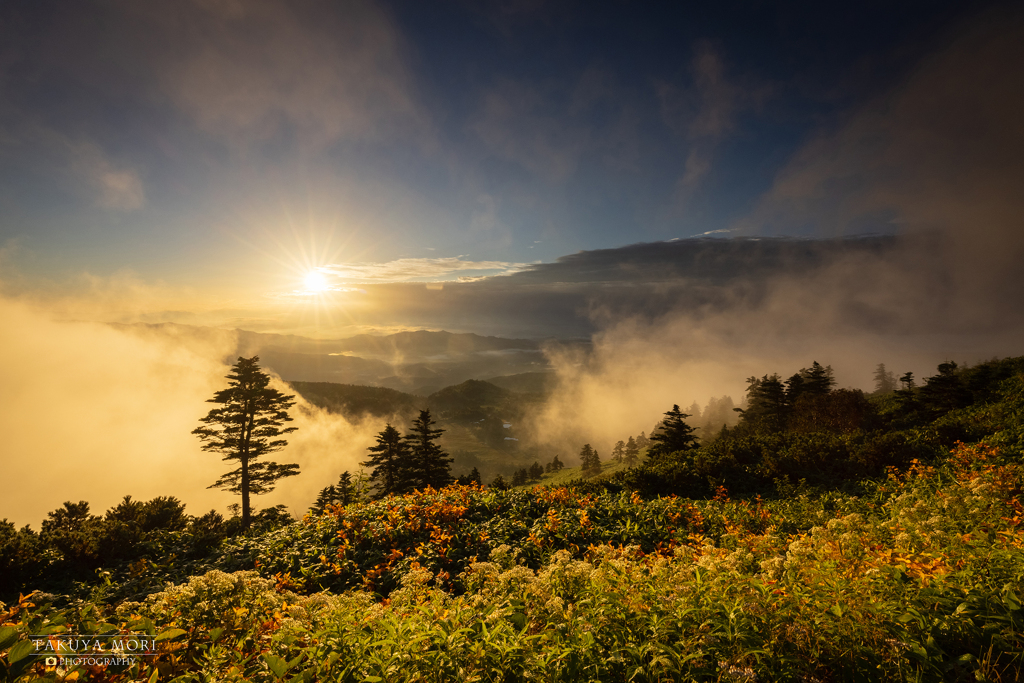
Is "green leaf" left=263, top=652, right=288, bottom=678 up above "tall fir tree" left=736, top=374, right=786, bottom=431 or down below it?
above

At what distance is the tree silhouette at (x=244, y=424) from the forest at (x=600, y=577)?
881 centimetres

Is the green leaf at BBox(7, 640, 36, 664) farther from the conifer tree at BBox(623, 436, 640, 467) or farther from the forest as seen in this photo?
the conifer tree at BBox(623, 436, 640, 467)

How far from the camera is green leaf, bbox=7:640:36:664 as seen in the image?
322 cm

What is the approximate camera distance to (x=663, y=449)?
2556cm

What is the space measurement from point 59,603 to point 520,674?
13.5m

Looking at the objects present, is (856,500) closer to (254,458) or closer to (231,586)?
(231,586)

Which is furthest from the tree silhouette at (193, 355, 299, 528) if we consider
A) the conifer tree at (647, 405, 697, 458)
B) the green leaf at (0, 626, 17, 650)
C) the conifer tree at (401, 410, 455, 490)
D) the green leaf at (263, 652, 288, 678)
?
the conifer tree at (647, 405, 697, 458)

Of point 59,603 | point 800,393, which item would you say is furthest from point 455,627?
point 800,393

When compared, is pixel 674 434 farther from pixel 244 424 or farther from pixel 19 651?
pixel 19 651

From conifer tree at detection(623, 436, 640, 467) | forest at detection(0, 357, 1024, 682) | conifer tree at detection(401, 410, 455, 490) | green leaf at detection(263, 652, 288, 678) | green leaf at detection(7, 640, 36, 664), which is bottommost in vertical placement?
conifer tree at detection(623, 436, 640, 467)

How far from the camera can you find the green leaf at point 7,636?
3.32 meters

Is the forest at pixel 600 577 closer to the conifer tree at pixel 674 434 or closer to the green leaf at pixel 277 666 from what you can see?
the green leaf at pixel 277 666

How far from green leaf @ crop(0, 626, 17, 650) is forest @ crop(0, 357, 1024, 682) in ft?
0.12

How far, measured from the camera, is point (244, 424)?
76.0 feet
